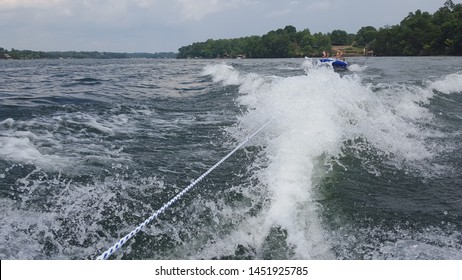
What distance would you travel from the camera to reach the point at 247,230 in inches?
155

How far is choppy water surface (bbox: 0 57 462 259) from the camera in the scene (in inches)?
147

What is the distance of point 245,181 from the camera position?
524 centimetres

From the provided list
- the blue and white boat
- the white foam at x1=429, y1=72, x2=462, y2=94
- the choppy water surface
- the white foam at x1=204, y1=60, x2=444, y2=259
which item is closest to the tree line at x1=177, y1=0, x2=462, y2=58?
the blue and white boat

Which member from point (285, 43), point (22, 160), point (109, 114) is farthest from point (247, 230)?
point (285, 43)

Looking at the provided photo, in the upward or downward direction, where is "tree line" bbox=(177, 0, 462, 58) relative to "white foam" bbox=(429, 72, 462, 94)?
upward

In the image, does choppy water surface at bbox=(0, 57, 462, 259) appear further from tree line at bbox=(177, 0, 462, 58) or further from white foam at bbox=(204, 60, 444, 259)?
tree line at bbox=(177, 0, 462, 58)

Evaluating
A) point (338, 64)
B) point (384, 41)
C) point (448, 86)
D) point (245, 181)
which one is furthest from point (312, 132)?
point (384, 41)

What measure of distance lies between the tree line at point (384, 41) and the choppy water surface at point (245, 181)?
229 feet

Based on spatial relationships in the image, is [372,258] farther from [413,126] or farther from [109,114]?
[109,114]

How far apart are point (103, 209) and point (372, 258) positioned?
2904 millimetres

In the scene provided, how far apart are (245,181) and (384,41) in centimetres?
9027

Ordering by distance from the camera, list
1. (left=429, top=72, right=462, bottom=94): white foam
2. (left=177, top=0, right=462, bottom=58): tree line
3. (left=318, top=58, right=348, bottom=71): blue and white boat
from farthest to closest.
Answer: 1. (left=177, top=0, right=462, bottom=58): tree line
2. (left=318, top=58, right=348, bottom=71): blue and white boat
3. (left=429, top=72, right=462, bottom=94): white foam

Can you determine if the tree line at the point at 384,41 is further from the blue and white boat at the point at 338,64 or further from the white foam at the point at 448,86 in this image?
the white foam at the point at 448,86

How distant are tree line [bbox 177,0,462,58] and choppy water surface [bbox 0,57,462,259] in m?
69.7
